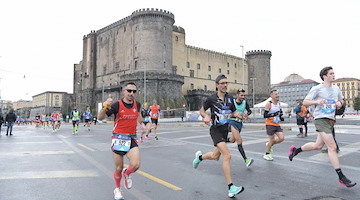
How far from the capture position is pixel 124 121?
4.88 metres

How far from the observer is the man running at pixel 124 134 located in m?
4.67

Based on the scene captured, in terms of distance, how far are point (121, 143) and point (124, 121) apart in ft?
1.18

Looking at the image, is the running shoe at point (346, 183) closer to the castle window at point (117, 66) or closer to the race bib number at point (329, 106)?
the race bib number at point (329, 106)

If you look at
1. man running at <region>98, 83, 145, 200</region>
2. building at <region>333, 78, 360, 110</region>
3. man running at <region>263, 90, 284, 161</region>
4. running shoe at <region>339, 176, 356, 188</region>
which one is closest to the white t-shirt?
running shoe at <region>339, 176, 356, 188</region>

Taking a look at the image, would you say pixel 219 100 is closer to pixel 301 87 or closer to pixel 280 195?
pixel 280 195

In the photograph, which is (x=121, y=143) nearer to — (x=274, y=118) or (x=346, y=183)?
(x=346, y=183)

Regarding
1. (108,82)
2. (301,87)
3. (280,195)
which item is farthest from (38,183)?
(301,87)

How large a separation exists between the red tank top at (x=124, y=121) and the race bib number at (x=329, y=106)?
345 centimetres

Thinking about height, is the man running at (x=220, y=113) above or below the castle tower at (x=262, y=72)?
below

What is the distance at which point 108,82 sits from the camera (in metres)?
74.7

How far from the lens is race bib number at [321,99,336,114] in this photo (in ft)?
18.0

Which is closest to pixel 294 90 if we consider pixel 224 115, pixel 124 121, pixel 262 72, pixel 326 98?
pixel 262 72

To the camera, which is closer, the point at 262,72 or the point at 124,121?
the point at 124,121

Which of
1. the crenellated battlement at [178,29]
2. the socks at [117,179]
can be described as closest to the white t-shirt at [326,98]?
the socks at [117,179]
